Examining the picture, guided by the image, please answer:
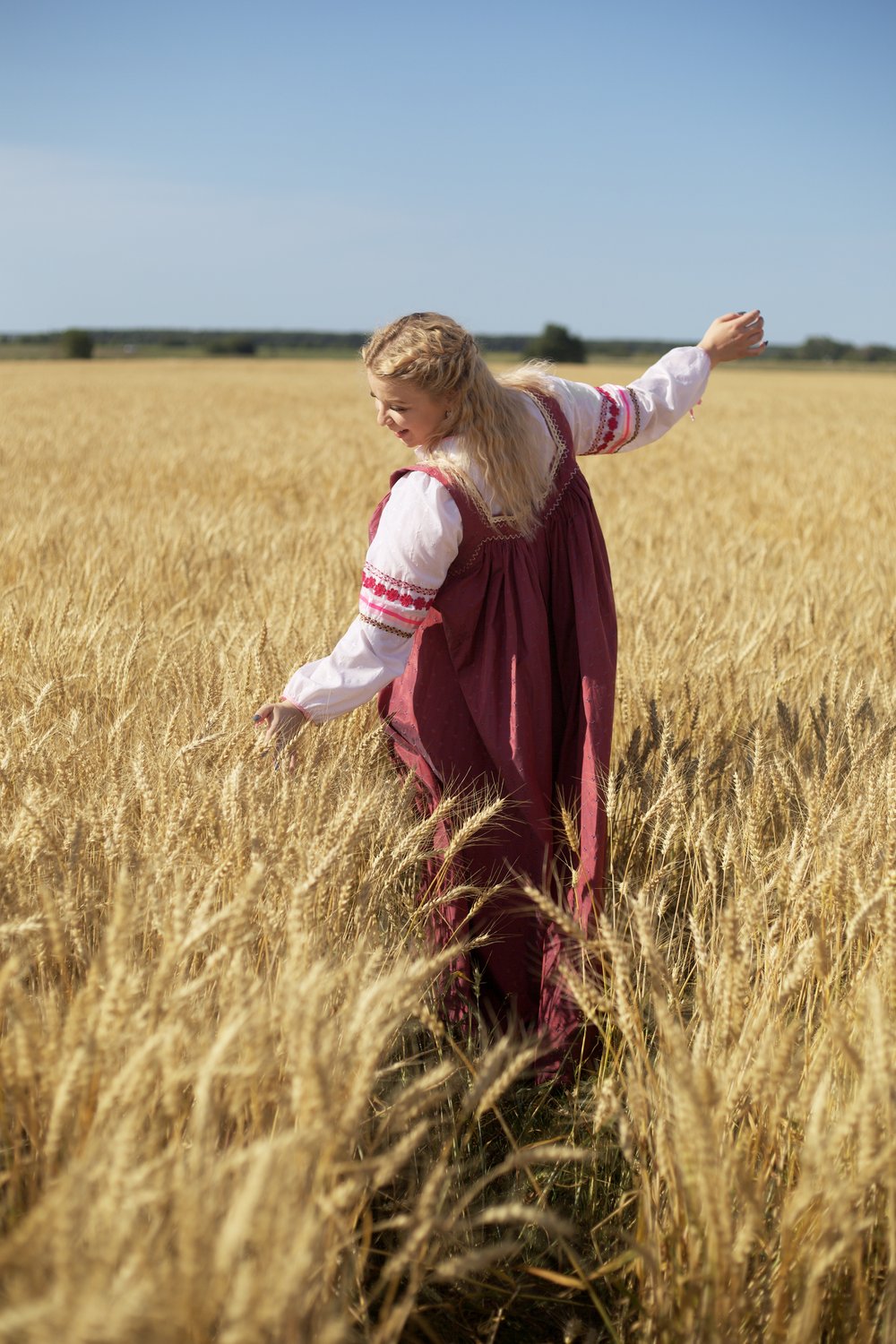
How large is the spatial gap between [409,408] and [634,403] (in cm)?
48

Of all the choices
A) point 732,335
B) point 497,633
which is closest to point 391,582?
point 497,633

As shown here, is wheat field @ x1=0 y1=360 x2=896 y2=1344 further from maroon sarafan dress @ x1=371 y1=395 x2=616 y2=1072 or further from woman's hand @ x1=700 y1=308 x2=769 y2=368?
woman's hand @ x1=700 y1=308 x2=769 y2=368

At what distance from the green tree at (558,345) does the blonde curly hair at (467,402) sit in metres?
57.6

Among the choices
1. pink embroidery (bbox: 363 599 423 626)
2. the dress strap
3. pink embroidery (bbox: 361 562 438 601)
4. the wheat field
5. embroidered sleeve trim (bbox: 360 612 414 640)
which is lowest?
the wheat field

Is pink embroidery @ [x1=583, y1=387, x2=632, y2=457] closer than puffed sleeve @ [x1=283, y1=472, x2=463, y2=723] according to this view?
No

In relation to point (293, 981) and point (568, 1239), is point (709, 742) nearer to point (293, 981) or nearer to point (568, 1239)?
point (568, 1239)

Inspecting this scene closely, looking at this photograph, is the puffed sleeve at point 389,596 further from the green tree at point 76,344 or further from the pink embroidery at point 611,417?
the green tree at point 76,344

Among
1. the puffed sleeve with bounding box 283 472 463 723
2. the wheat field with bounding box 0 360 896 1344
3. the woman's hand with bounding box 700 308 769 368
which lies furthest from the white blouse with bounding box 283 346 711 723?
the woman's hand with bounding box 700 308 769 368

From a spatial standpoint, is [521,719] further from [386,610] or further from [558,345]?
[558,345]

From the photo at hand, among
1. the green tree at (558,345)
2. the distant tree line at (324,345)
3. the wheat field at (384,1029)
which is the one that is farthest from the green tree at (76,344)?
the wheat field at (384,1029)

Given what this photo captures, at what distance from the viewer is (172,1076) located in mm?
721

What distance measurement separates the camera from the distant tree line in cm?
5947

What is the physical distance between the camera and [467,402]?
1572mm

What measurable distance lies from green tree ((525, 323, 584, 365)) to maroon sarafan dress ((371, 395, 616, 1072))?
57541 mm
